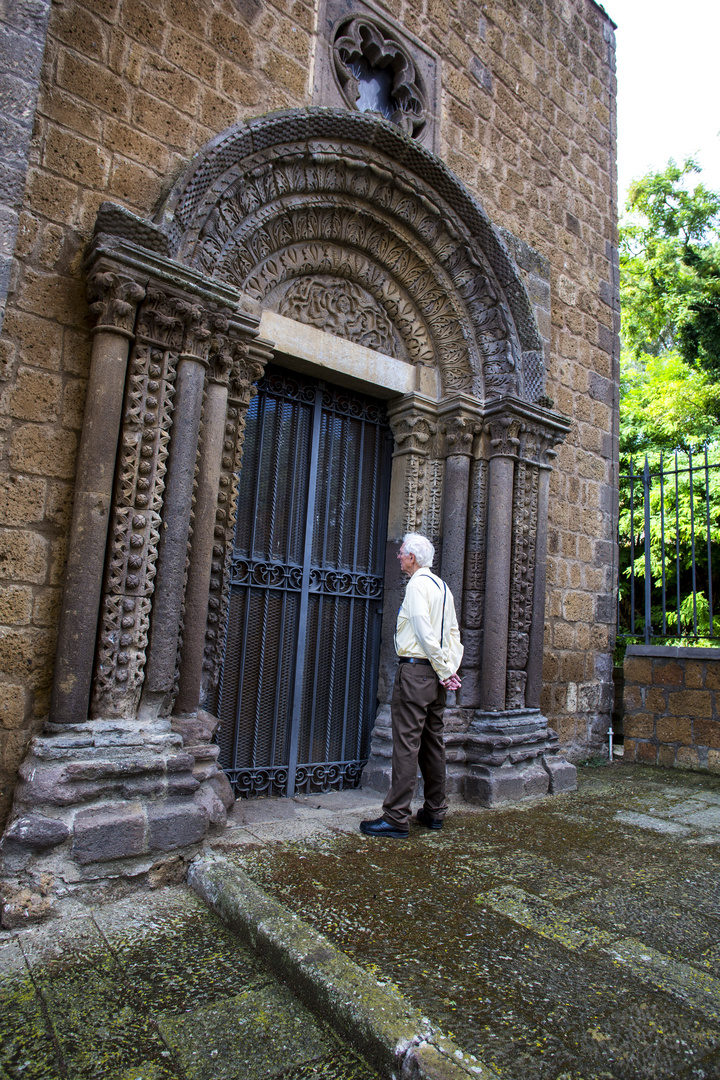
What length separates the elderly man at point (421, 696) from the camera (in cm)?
341

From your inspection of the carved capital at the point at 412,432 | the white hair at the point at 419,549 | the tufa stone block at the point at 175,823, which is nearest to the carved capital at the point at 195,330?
the white hair at the point at 419,549

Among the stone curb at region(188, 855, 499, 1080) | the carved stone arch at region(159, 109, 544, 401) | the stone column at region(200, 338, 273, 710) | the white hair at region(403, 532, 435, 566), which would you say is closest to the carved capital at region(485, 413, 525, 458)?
the carved stone arch at region(159, 109, 544, 401)

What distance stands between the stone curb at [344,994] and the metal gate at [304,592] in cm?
158

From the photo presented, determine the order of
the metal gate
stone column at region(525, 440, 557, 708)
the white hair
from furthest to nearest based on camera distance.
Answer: stone column at region(525, 440, 557, 708)
the metal gate
the white hair

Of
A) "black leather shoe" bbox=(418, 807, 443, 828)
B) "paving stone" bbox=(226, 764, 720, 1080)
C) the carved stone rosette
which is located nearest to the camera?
"paving stone" bbox=(226, 764, 720, 1080)

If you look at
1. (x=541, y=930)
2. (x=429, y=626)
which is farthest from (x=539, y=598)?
(x=541, y=930)

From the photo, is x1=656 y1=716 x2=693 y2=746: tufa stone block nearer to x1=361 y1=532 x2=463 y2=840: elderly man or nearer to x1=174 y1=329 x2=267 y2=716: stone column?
x1=361 y1=532 x2=463 y2=840: elderly man

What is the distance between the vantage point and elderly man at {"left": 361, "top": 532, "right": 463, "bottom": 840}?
3406 mm

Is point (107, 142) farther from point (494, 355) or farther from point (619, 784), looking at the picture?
point (619, 784)

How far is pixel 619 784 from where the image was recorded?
4.95m

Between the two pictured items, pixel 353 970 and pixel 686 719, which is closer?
pixel 353 970

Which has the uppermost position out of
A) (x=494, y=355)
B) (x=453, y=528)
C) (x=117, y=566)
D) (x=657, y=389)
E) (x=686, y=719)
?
(x=657, y=389)

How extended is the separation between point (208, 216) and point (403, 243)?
1.63 metres

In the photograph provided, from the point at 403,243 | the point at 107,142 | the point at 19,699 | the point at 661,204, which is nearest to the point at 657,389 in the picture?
the point at 661,204
